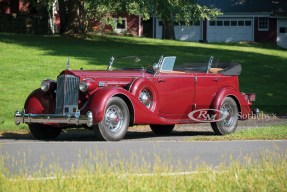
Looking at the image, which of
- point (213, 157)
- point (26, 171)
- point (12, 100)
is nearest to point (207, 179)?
point (26, 171)

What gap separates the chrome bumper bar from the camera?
53.4 feet

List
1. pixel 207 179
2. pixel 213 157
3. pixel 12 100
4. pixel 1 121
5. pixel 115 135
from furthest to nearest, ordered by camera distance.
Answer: pixel 12 100 < pixel 1 121 < pixel 115 135 < pixel 213 157 < pixel 207 179

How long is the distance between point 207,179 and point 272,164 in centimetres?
128

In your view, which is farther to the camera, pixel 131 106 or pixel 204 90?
pixel 204 90

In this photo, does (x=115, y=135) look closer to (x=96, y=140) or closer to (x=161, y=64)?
(x=96, y=140)

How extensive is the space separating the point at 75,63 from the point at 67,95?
1712 centimetres

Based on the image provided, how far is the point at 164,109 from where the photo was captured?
1809 cm

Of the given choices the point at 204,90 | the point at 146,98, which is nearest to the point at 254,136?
the point at 204,90

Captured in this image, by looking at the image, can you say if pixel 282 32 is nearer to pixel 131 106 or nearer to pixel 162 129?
pixel 162 129

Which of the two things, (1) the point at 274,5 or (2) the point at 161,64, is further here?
(1) the point at 274,5

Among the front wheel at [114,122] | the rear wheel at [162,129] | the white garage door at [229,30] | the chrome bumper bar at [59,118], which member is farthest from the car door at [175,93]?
the white garage door at [229,30]

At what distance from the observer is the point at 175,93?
18.3 metres

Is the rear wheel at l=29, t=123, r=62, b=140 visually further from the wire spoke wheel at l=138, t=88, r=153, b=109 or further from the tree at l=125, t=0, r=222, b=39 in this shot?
the tree at l=125, t=0, r=222, b=39

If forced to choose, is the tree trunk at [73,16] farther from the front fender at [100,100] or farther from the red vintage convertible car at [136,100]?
the front fender at [100,100]
